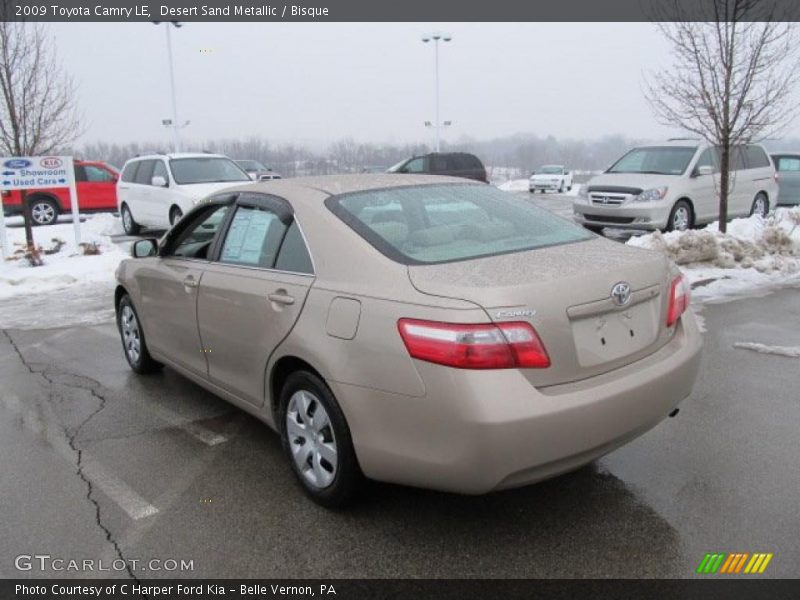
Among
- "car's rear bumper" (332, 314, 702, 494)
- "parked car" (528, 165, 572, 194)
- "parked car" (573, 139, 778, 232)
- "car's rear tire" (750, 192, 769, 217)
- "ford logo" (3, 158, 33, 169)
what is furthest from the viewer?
"parked car" (528, 165, 572, 194)

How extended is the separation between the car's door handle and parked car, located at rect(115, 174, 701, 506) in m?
0.01

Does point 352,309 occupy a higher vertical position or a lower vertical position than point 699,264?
higher

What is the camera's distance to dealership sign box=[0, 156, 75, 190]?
441 inches

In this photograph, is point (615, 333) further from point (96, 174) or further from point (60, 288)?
point (96, 174)

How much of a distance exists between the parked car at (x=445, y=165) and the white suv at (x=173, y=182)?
875 cm

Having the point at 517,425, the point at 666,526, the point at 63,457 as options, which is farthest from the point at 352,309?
the point at 63,457

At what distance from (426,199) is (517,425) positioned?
162cm

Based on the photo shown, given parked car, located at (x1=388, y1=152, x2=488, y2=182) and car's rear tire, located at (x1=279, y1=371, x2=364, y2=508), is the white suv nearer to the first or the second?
parked car, located at (x1=388, y1=152, x2=488, y2=182)

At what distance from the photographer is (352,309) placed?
2969 millimetres

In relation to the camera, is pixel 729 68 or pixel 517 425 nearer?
pixel 517 425

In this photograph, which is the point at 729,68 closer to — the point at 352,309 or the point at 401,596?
the point at 352,309

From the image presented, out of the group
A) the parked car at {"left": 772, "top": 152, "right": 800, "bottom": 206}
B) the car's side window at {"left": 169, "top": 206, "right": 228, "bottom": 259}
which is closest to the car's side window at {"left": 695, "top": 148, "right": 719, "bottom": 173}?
the parked car at {"left": 772, "top": 152, "right": 800, "bottom": 206}

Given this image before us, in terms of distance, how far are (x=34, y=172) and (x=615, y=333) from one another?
11.5m

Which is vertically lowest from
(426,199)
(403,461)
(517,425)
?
(403,461)
